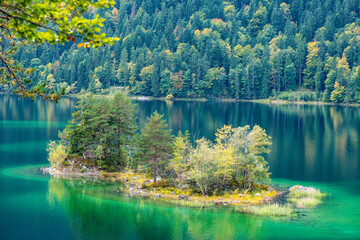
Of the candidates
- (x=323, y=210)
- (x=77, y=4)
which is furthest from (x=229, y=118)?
(x=77, y=4)

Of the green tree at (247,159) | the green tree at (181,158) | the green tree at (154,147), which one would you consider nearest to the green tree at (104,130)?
the green tree at (154,147)

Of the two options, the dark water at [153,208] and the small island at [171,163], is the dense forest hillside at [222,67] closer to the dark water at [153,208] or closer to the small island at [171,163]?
the dark water at [153,208]

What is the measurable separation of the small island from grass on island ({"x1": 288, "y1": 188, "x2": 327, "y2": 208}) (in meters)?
0.09

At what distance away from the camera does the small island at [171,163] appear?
39.6 meters

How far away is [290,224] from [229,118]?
6793cm

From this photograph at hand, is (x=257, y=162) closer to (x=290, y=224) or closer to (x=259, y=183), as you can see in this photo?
(x=259, y=183)

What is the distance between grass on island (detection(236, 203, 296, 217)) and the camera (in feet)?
115

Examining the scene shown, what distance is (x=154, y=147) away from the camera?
141 feet

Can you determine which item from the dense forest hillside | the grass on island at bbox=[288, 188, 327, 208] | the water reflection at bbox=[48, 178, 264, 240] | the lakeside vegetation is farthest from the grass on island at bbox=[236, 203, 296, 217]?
the dense forest hillside

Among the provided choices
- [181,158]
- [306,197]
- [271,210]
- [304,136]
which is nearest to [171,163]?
[181,158]

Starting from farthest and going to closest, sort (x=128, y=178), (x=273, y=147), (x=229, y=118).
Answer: (x=229, y=118)
(x=273, y=147)
(x=128, y=178)

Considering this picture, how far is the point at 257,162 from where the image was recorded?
41562mm

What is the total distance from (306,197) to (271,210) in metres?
6.83

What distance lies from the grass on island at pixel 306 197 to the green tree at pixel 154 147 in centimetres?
1322
